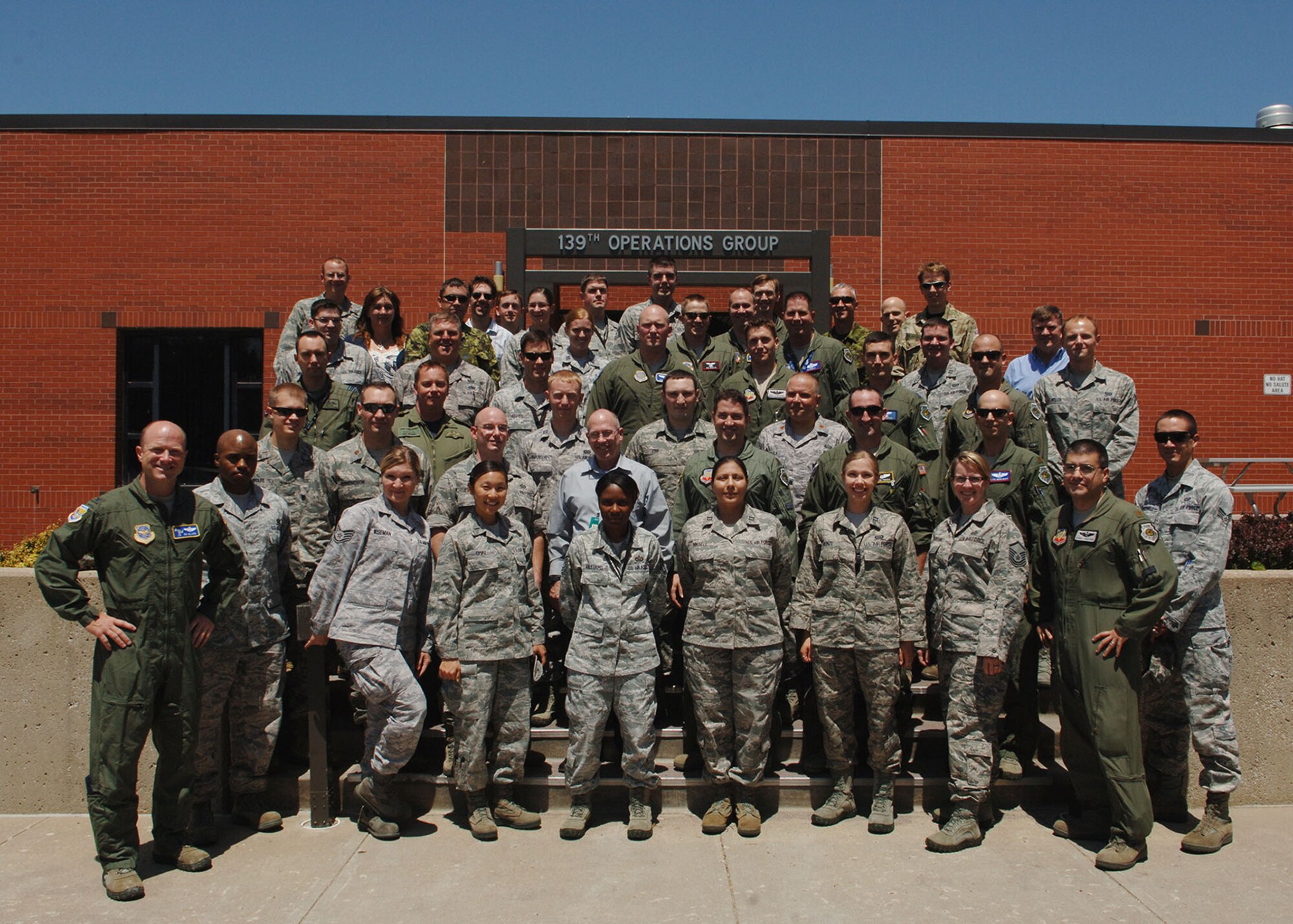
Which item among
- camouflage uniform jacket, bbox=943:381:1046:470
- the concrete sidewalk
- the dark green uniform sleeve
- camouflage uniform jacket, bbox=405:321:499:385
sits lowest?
the concrete sidewalk

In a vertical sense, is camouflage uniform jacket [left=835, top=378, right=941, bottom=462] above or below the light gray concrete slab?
above

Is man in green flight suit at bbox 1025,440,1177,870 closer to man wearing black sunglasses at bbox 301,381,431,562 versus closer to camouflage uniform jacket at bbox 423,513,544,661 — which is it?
camouflage uniform jacket at bbox 423,513,544,661

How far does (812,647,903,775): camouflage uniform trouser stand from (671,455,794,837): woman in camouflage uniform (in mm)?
280

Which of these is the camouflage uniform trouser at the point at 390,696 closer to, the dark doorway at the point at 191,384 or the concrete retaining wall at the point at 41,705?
the concrete retaining wall at the point at 41,705

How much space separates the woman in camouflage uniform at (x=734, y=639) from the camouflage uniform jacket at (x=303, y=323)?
3844 millimetres

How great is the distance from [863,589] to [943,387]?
8.62ft

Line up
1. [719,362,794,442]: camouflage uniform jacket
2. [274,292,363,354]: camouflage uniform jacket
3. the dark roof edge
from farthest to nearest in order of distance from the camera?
the dark roof edge
[274,292,363,354]: camouflage uniform jacket
[719,362,794,442]: camouflage uniform jacket

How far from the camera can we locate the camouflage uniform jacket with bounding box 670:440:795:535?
605 cm

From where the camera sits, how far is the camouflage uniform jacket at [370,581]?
→ 5441 millimetres

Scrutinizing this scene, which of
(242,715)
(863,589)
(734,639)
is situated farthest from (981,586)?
(242,715)

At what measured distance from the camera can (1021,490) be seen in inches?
248

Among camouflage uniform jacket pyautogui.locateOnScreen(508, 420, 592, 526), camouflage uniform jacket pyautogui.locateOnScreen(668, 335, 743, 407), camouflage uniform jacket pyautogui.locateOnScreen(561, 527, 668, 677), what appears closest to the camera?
camouflage uniform jacket pyautogui.locateOnScreen(561, 527, 668, 677)

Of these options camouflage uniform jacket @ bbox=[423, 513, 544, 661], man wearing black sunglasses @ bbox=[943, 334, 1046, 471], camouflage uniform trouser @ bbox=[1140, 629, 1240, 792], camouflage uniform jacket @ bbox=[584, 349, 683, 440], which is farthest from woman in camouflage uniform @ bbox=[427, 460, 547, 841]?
camouflage uniform trouser @ bbox=[1140, 629, 1240, 792]

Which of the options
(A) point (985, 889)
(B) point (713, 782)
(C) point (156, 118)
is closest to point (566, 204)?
(C) point (156, 118)
